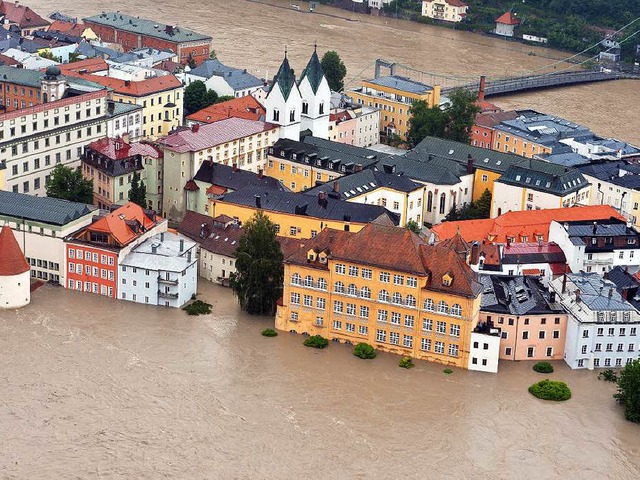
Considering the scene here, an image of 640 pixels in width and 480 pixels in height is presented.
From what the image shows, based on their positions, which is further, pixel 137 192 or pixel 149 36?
pixel 149 36

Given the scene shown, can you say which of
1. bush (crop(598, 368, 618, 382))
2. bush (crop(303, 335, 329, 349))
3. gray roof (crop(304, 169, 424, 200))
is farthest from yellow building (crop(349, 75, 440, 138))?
bush (crop(598, 368, 618, 382))

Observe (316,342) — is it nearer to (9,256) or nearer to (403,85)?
(9,256)

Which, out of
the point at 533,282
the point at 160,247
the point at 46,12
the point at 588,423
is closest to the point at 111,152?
the point at 160,247

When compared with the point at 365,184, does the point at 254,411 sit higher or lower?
lower

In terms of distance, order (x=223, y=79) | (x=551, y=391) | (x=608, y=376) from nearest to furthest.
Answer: (x=551, y=391) → (x=608, y=376) → (x=223, y=79)

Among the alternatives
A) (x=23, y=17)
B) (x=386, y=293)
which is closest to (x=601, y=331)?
(x=386, y=293)

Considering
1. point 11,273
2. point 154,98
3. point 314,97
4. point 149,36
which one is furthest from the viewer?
point 149,36

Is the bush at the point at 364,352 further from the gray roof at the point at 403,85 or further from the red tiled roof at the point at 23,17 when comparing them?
the red tiled roof at the point at 23,17
